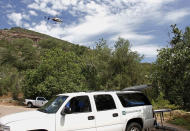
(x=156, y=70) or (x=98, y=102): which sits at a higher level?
(x=156, y=70)

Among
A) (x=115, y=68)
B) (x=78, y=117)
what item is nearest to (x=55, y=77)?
(x=115, y=68)

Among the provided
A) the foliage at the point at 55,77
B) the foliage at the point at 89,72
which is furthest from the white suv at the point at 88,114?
the foliage at the point at 55,77

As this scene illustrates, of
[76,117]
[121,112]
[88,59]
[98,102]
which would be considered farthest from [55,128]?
[88,59]

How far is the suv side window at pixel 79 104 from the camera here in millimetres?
6121

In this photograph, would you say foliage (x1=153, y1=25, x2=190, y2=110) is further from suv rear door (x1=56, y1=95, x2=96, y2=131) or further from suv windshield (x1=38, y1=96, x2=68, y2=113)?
suv windshield (x1=38, y1=96, x2=68, y2=113)

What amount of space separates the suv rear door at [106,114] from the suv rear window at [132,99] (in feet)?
1.42

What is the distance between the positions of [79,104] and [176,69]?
4.87 metres

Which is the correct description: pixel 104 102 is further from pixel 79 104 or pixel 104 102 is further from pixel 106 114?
pixel 79 104

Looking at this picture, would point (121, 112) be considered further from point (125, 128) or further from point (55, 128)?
point (55, 128)

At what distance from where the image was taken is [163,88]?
9742 mm

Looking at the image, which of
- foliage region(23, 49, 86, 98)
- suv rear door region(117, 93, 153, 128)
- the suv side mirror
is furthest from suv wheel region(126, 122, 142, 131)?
foliage region(23, 49, 86, 98)

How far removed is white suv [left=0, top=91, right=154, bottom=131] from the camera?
18.2 ft

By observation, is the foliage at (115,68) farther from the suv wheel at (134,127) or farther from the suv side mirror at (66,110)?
the suv side mirror at (66,110)

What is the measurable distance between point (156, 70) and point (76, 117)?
217 inches
